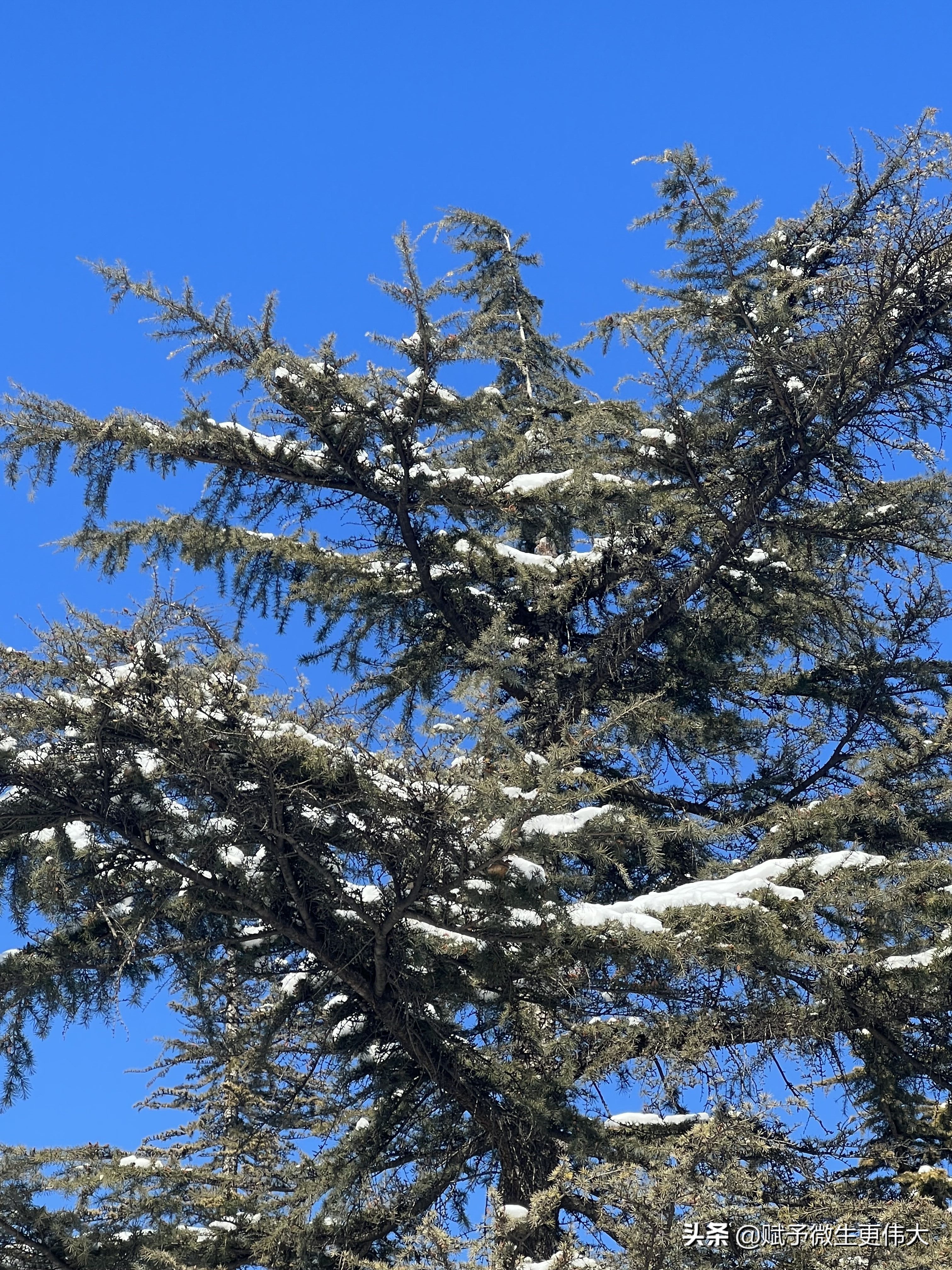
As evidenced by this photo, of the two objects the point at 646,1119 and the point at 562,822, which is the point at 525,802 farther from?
the point at 646,1119

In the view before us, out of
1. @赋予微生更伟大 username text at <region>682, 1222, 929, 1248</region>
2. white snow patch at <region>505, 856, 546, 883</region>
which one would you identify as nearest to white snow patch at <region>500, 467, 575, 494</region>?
white snow patch at <region>505, 856, 546, 883</region>

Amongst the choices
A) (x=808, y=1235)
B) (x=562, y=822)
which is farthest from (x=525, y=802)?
(x=808, y=1235)

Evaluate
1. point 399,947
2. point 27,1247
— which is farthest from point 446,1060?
point 27,1247

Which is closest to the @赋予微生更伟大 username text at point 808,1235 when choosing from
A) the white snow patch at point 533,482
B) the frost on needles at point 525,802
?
the frost on needles at point 525,802

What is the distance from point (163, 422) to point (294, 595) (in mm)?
2110

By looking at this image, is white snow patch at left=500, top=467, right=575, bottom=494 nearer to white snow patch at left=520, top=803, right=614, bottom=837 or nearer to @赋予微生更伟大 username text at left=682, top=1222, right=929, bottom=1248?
white snow patch at left=520, top=803, right=614, bottom=837

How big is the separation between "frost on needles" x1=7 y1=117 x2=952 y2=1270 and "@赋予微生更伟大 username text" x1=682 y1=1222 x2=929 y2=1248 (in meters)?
0.10

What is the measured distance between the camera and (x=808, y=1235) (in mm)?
7535

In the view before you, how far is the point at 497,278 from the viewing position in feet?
51.9

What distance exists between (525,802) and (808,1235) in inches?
128

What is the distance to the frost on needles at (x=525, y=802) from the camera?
6.89 m

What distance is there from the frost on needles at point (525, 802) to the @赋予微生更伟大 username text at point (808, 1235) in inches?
4.0

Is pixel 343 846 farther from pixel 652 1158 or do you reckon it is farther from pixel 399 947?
pixel 652 1158

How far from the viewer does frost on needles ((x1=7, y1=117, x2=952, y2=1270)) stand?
271 inches
